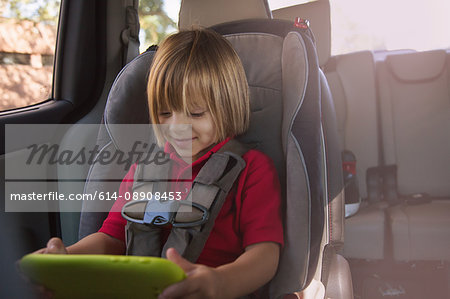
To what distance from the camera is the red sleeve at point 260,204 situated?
101cm

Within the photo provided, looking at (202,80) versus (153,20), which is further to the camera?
(153,20)

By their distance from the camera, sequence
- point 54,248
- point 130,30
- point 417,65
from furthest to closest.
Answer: point 417,65 → point 130,30 → point 54,248

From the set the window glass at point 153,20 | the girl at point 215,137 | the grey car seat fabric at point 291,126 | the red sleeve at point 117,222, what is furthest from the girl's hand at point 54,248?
the window glass at point 153,20

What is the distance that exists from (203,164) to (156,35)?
96 cm

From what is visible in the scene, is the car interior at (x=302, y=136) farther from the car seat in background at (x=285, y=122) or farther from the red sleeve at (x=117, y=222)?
the red sleeve at (x=117, y=222)

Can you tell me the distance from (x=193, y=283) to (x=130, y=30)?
1.38 metres

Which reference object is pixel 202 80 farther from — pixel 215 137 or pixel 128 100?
pixel 128 100

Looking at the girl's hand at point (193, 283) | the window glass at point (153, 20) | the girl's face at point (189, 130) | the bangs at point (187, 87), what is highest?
the window glass at point (153, 20)

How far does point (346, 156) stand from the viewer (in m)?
2.29

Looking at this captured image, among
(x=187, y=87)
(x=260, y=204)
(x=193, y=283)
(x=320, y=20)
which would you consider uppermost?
(x=320, y=20)

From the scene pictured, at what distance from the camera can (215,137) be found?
112 cm

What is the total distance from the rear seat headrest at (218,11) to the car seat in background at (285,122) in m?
0.02

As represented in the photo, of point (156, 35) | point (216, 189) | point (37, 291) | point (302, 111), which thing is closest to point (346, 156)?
point (156, 35)

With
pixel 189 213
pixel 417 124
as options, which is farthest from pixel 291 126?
pixel 417 124
